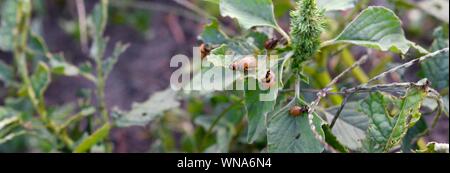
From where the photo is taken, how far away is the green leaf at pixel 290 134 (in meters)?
1.20

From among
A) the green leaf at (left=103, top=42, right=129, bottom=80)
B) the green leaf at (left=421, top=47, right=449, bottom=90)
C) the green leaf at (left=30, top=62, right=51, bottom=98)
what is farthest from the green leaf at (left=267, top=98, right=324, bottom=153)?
the green leaf at (left=30, top=62, right=51, bottom=98)

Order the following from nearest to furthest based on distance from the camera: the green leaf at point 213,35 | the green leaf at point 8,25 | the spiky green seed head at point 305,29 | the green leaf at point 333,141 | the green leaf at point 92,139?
1. the spiky green seed head at point 305,29
2. the green leaf at point 333,141
3. the green leaf at point 213,35
4. the green leaf at point 92,139
5. the green leaf at point 8,25

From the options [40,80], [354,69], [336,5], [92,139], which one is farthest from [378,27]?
[40,80]

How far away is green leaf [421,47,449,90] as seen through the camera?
1.51 meters

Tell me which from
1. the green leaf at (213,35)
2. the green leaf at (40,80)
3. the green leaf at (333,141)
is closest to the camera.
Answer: the green leaf at (333,141)

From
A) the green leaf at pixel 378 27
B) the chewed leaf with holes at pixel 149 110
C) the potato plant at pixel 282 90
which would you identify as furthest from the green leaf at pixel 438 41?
the chewed leaf with holes at pixel 149 110

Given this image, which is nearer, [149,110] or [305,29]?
[305,29]

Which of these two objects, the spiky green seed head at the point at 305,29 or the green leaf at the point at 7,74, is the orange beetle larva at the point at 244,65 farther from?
the green leaf at the point at 7,74

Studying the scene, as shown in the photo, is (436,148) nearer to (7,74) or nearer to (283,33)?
(283,33)

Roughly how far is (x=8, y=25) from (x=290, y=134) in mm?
1025

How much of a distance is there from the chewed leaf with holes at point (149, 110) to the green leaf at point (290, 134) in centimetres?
45

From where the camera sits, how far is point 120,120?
1.67 meters

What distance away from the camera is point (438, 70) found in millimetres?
1514
